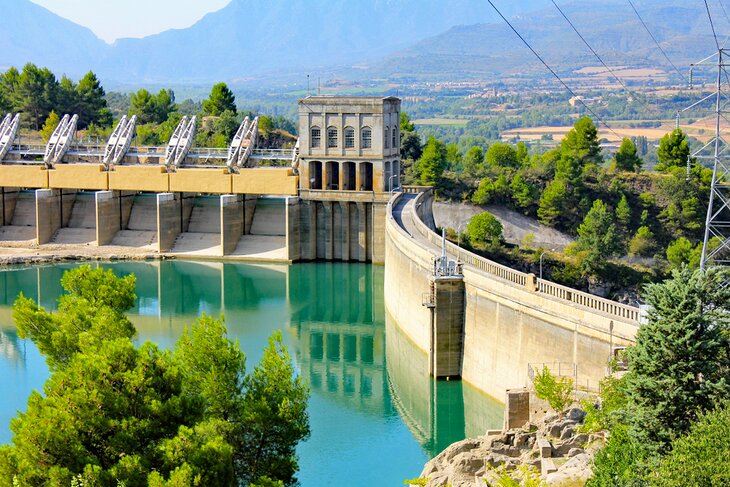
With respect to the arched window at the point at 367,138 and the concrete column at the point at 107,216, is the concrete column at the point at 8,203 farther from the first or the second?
the arched window at the point at 367,138

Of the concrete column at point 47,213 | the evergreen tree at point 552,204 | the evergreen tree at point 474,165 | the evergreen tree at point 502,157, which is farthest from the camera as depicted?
the evergreen tree at point 502,157

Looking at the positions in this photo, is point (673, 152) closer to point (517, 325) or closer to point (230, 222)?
point (230, 222)

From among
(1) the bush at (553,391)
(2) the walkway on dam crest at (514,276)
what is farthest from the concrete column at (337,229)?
(1) the bush at (553,391)

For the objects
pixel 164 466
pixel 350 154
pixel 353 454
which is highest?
pixel 350 154

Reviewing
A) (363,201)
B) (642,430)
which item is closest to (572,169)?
(363,201)

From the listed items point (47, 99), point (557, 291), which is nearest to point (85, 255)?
point (47, 99)

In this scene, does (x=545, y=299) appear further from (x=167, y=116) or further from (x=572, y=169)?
(x=167, y=116)
